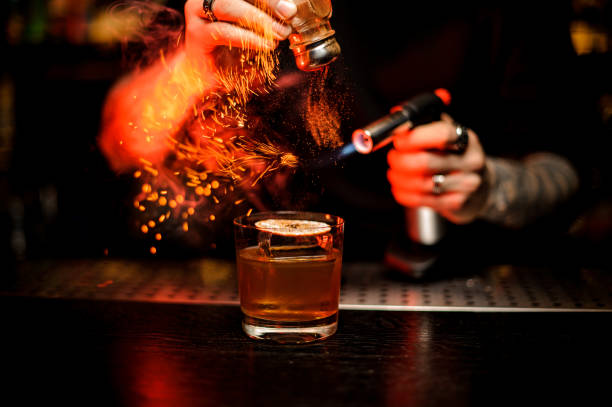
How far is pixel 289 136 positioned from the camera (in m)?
1.09

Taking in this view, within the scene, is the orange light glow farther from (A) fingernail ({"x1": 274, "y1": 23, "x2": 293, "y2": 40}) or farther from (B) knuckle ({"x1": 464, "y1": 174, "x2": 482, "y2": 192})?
(B) knuckle ({"x1": 464, "y1": 174, "x2": 482, "y2": 192})

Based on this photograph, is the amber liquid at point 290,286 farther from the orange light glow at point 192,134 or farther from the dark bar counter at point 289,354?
the orange light glow at point 192,134

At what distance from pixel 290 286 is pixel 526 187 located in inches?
47.4

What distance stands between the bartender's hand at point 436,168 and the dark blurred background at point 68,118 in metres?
0.95

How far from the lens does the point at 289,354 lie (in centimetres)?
86

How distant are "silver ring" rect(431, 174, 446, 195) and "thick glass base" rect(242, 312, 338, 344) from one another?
605 millimetres

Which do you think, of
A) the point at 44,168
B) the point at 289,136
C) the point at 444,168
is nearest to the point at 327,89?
the point at 289,136

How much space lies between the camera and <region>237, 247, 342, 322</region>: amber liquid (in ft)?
2.90

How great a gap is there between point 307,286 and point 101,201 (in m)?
1.73

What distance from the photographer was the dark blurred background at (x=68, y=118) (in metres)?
2.22

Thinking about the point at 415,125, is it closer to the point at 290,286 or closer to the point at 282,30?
the point at 282,30

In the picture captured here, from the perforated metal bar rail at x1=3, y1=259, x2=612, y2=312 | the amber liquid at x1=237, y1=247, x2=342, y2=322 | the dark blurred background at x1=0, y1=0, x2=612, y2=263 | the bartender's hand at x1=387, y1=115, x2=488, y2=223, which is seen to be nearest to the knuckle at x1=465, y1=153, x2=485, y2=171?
the bartender's hand at x1=387, y1=115, x2=488, y2=223

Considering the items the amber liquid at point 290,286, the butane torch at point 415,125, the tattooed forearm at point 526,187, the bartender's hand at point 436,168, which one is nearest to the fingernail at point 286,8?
the butane torch at point 415,125

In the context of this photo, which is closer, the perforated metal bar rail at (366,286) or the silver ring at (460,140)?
the perforated metal bar rail at (366,286)
